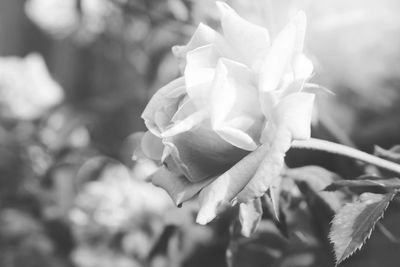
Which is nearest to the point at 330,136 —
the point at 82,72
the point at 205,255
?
the point at 205,255

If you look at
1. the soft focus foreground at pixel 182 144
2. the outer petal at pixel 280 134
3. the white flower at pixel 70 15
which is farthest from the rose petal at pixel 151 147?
the white flower at pixel 70 15

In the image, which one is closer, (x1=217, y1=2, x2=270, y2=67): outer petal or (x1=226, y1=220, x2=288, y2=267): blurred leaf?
(x1=217, y1=2, x2=270, y2=67): outer petal

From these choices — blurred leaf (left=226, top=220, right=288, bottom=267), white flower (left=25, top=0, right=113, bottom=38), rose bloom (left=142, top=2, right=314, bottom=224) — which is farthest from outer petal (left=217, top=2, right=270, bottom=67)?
white flower (left=25, top=0, right=113, bottom=38)

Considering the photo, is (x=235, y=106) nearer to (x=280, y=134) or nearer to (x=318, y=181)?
(x=280, y=134)

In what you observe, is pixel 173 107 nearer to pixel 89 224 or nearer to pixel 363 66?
pixel 89 224

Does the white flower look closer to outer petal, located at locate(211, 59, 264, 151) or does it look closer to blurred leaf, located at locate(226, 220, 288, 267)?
blurred leaf, located at locate(226, 220, 288, 267)
